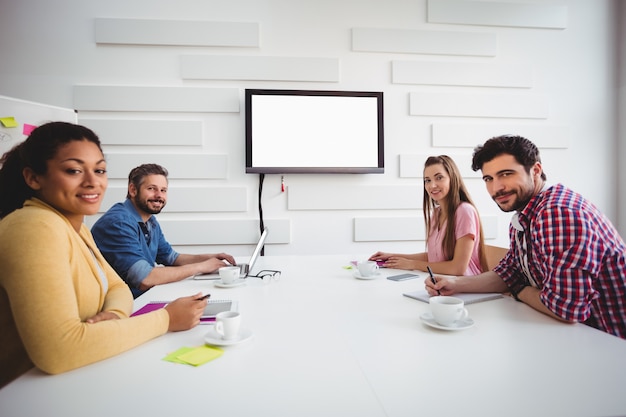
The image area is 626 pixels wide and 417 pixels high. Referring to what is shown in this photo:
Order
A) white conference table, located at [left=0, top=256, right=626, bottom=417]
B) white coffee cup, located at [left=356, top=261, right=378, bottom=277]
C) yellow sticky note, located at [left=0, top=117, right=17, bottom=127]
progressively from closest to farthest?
white conference table, located at [left=0, top=256, right=626, bottom=417] → white coffee cup, located at [left=356, top=261, right=378, bottom=277] → yellow sticky note, located at [left=0, top=117, right=17, bottom=127]

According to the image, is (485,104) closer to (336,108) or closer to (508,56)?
(508,56)

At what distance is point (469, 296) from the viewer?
1434 mm

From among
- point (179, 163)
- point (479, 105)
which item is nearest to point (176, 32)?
point (179, 163)

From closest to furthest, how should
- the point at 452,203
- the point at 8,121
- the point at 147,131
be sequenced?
the point at 452,203
the point at 8,121
the point at 147,131

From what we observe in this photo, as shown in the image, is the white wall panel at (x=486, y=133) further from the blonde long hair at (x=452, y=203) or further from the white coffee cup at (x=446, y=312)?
the white coffee cup at (x=446, y=312)

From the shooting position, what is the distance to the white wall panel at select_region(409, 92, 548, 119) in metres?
3.45

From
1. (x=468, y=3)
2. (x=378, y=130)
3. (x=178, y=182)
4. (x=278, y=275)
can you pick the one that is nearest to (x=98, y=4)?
(x=178, y=182)

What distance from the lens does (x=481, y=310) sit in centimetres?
129

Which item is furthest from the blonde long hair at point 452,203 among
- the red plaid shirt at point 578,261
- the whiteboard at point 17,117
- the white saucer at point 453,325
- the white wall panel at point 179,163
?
the whiteboard at point 17,117

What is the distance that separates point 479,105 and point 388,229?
1400 millimetres

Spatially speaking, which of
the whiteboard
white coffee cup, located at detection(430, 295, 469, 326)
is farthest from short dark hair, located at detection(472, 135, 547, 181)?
the whiteboard

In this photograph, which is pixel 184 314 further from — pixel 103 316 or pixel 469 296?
pixel 469 296

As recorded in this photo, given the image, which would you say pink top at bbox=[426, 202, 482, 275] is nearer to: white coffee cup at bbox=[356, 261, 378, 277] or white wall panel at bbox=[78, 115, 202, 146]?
white coffee cup at bbox=[356, 261, 378, 277]

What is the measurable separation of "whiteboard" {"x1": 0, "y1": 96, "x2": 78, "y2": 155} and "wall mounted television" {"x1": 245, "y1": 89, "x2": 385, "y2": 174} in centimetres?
Result: 149
